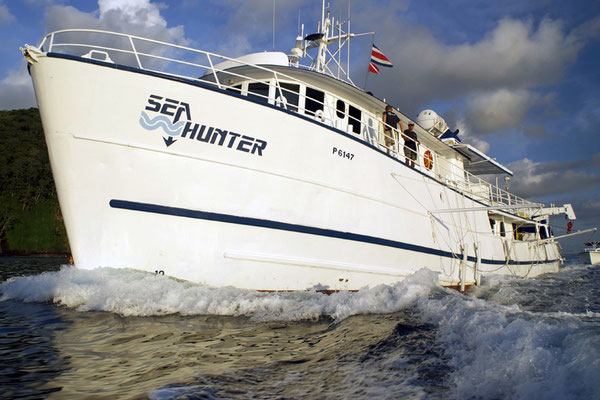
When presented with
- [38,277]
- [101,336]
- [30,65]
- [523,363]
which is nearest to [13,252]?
[38,277]

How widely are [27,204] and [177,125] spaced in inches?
1194

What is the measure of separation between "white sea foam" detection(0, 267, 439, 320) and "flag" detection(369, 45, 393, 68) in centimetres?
706

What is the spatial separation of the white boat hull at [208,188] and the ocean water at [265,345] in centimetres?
46

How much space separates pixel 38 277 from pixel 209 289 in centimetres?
305

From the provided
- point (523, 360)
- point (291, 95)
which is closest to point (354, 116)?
point (291, 95)

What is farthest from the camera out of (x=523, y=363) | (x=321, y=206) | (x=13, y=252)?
(x=13, y=252)

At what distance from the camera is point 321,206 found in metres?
6.20

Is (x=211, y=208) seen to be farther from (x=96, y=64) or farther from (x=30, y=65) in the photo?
(x=30, y=65)

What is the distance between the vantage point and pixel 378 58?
32.5ft

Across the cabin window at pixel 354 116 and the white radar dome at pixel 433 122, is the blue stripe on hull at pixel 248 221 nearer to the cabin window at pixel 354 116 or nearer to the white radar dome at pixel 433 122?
the cabin window at pixel 354 116

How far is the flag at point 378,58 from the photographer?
388 inches

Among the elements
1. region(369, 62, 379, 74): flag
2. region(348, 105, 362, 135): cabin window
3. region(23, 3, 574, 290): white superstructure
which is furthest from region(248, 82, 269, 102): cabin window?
region(369, 62, 379, 74): flag

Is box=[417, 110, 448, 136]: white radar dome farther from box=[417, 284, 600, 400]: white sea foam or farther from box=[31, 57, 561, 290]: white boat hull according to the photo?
box=[417, 284, 600, 400]: white sea foam

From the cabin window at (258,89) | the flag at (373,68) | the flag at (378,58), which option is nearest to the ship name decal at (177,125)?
the cabin window at (258,89)
